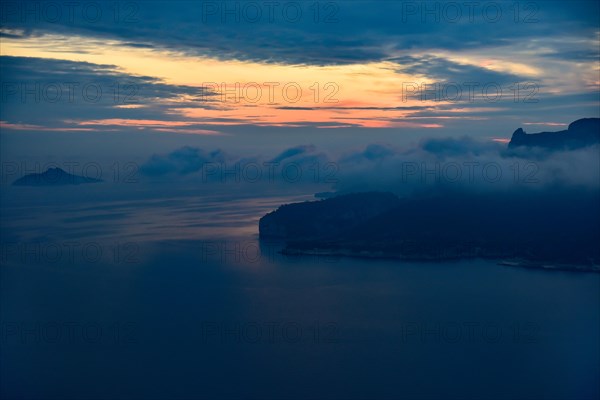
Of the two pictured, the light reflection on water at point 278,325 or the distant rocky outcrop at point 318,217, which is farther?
the distant rocky outcrop at point 318,217

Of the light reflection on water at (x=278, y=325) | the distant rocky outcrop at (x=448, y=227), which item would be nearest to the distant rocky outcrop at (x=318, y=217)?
the distant rocky outcrop at (x=448, y=227)

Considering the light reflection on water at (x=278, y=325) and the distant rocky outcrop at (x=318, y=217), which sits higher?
the distant rocky outcrop at (x=318, y=217)

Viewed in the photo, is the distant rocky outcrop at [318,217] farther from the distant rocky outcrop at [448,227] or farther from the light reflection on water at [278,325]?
the light reflection on water at [278,325]

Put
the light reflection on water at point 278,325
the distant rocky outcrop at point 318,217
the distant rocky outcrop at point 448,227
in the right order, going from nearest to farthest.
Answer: the light reflection on water at point 278,325 < the distant rocky outcrop at point 448,227 < the distant rocky outcrop at point 318,217

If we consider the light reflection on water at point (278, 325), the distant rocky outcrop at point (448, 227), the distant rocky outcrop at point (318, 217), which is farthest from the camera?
the distant rocky outcrop at point (318, 217)

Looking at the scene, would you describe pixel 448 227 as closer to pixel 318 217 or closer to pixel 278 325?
pixel 318 217

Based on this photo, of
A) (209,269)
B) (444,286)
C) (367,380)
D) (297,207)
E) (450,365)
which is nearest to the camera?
(367,380)

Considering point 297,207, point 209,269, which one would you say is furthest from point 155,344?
point 297,207

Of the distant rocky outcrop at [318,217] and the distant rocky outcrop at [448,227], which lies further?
the distant rocky outcrop at [318,217]

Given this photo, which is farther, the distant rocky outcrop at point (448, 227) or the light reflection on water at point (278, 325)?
the distant rocky outcrop at point (448, 227)

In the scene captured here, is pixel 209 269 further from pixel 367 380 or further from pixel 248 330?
pixel 367 380

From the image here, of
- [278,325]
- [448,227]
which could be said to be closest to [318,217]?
[448,227]
